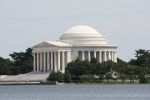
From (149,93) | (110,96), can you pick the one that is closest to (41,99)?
(110,96)

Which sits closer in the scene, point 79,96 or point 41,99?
point 41,99

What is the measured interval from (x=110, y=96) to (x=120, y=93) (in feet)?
30.9

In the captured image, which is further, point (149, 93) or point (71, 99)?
point (149, 93)

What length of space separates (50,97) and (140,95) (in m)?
13.7

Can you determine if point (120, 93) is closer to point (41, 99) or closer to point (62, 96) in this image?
point (62, 96)

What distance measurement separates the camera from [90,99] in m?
147

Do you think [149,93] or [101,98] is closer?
[101,98]

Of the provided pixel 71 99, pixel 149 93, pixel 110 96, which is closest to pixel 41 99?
pixel 71 99

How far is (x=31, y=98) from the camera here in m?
152

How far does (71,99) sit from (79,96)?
907 cm

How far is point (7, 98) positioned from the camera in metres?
153

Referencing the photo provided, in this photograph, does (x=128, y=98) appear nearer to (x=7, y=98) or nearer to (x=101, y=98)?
(x=101, y=98)

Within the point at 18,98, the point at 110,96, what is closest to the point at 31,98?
the point at 18,98

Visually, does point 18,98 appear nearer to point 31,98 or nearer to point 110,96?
point 31,98
